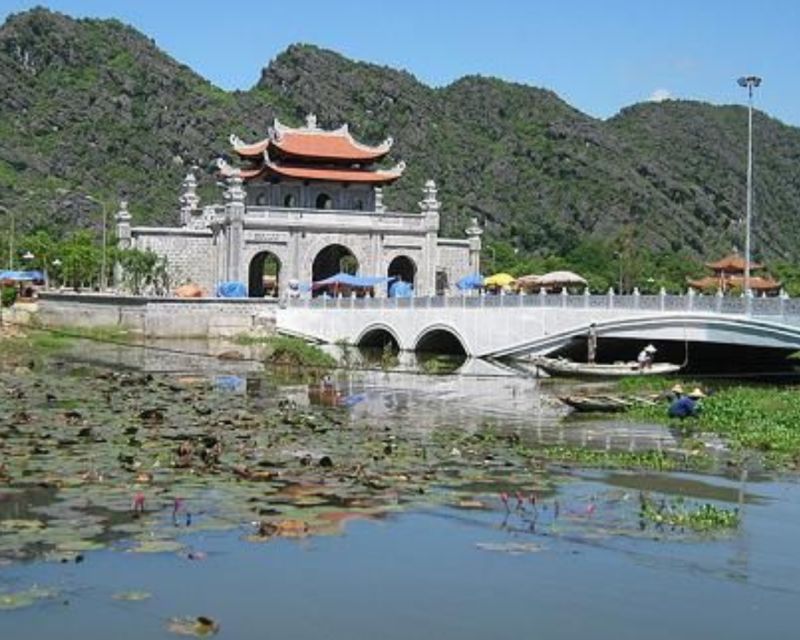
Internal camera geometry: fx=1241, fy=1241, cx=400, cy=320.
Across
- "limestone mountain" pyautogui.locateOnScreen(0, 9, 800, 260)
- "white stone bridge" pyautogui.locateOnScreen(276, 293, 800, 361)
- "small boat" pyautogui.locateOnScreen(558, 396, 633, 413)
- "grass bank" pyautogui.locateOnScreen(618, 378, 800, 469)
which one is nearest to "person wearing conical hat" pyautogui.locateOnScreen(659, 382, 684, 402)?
"grass bank" pyautogui.locateOnScreen(618, 378, 800, 469)

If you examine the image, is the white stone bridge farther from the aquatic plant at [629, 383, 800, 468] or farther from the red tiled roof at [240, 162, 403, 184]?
the red tiled roof at [240, 162, 403, 184]

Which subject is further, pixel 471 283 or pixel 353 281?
pixel 471 283

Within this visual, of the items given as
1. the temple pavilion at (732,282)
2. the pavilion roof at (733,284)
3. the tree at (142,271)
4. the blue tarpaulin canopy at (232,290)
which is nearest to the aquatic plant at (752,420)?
the blue tarpaulin canopy at (232,290)

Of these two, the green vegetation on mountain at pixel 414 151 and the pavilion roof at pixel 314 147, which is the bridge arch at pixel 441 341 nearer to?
the pavilion roof at pixel 314 147

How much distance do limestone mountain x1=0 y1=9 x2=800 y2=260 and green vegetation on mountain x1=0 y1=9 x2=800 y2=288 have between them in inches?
9.3

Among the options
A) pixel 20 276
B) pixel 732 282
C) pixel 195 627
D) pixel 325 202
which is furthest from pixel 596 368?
pixel 20 276

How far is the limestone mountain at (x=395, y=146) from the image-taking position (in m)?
131

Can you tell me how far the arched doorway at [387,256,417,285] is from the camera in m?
79.2

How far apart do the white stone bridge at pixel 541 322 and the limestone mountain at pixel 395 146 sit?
59.8 m

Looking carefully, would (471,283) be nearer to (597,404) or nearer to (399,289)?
(399,289)

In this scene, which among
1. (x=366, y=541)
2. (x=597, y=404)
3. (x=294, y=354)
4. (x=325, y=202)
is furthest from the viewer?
(x=325, y=202)

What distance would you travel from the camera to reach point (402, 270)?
80375mm

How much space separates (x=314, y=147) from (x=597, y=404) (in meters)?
49.2

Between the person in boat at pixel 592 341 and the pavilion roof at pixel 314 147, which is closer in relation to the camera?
the person in boat at pixel 592 341
